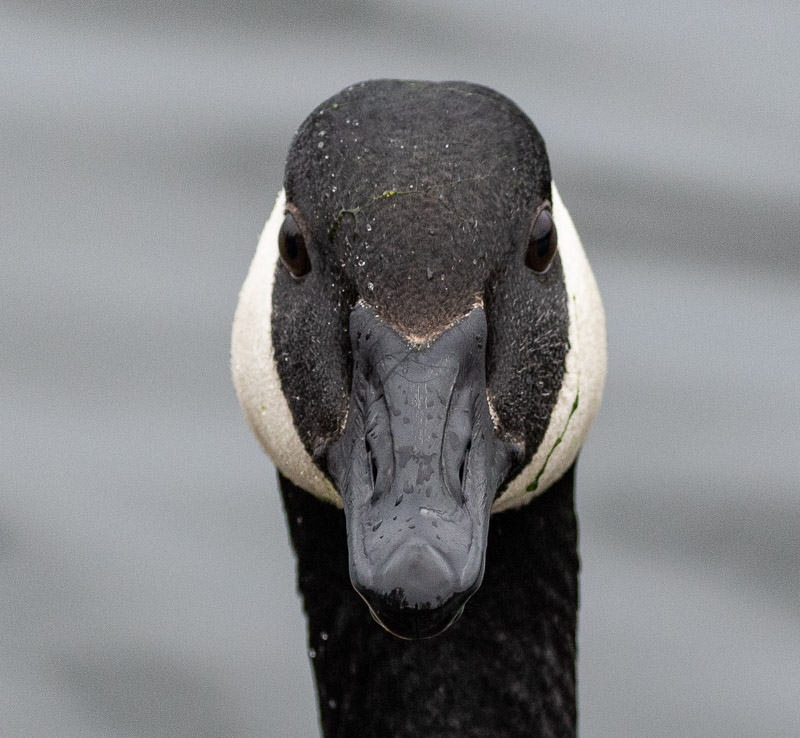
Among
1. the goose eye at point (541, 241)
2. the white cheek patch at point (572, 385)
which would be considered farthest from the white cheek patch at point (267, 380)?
the goose eye at point (541, 241)

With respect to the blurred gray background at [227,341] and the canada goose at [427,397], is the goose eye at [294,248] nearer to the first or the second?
the canada goose at [427,397]

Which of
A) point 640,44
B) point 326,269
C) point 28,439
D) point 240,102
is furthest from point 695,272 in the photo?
point 326,269

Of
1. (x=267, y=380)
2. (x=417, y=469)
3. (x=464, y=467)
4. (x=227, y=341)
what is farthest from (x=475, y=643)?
(x=227, y=341)

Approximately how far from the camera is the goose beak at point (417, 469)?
145 inches

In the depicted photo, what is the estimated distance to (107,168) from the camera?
766 cm

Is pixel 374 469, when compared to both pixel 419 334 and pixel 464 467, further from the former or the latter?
pixel 419 334

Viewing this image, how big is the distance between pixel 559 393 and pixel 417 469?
82cm

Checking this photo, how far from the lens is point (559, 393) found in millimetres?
4531

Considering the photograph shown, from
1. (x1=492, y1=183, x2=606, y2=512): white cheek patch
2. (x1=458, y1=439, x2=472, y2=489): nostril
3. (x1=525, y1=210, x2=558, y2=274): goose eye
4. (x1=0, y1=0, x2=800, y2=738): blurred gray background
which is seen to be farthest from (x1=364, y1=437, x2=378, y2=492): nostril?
(x1=0, y1=0, x2=800, y2=738): blurred gray background

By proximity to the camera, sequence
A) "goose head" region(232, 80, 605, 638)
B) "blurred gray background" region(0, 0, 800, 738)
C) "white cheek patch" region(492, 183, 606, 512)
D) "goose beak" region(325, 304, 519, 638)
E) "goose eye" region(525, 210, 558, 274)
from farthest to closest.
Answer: "blurred gray background" region(0, 0, 800, 738) < "white cheek patch" region(492, 183, 606, 512) < "goose eye" region(525, 210, 558, 274) < "goose head" region(232, 80, 605, 638) < "goose beak" region(325, 304, 519, 638)

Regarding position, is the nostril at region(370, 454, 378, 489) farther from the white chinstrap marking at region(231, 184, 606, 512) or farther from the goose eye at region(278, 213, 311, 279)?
the goose eye at region(278, 213, 311, 279)

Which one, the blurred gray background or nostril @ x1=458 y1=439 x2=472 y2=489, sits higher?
nostril @ x1=458 y1=439 x2=472 y2=489

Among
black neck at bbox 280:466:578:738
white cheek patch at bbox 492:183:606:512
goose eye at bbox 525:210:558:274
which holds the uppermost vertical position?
goose eye at bbox 525:210:558:274

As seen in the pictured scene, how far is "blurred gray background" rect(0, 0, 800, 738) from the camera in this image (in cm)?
627
